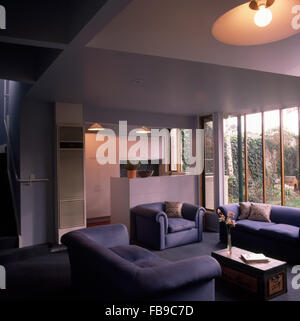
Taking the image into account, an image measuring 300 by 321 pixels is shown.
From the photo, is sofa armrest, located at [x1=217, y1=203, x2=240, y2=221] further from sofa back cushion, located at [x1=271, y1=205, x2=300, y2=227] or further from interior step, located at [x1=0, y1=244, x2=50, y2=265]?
interior step, located at [x1=0, y1=244, x2=50, y2=265]

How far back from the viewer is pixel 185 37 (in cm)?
281

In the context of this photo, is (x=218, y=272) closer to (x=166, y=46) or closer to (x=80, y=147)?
(x=166, y=46)

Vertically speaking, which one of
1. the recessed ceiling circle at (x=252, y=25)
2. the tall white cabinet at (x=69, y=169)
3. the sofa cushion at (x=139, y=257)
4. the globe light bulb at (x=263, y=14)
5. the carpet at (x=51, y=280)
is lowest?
the carpet at (x=51, y=280)

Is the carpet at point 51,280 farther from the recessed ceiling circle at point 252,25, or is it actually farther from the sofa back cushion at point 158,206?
the recessed ceiling circle at point 252,25

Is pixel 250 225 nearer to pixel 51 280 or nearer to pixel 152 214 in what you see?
pixel 152 214

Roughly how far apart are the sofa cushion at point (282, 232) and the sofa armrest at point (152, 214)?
66.0 inches

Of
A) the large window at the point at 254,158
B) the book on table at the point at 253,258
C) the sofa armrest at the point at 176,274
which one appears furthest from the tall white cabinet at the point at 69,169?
the large window at the point at 254,158

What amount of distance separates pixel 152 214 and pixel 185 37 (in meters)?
3.38

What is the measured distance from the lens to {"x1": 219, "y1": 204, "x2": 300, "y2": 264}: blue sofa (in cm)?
455

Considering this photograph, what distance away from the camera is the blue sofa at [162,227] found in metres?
5.31

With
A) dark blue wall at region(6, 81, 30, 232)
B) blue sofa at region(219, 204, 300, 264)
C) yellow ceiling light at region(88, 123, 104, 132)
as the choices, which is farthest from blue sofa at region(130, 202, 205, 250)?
yellow ceiling light at region(88, 123, 104, 132)

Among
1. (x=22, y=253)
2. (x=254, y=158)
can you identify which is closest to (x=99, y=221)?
(x=22, y=253)

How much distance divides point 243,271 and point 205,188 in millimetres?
3733
